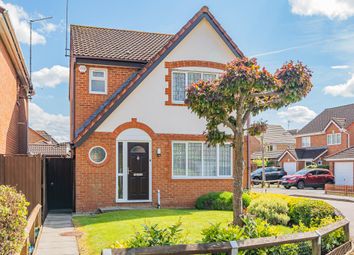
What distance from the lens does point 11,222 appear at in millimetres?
4957

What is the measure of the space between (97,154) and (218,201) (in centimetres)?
505

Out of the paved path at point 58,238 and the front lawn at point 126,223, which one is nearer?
the paved path at point 58,238

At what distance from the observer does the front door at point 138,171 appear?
611 inches

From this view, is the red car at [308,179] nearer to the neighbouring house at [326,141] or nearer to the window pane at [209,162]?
the neighbouring house at [326,141]

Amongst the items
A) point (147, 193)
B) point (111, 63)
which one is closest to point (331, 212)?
point (147, 193)

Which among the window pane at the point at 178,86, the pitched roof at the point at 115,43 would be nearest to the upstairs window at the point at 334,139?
the pitched roof at the point at 115,43

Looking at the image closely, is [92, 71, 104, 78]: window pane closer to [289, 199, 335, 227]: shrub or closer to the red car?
[289, 199, 335, 227]: shrub

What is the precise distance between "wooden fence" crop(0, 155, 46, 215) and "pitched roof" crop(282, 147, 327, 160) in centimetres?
3987

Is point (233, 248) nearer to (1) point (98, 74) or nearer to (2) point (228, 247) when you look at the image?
(2) point (228, 247)

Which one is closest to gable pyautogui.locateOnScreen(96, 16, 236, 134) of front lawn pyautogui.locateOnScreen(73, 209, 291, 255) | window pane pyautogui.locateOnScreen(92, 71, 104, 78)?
window pane pyautogui.locateOnScreen(92, 71, 104, 78)

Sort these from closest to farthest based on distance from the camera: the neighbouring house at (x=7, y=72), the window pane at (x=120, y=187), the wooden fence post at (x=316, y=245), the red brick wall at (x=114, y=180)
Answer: the wooden fence post at (x=316, y=245)
the neighbouring house at (x=7, y=72)
the red brick wall at (x=114, y=180)
the window pane at (x=120, y=187)

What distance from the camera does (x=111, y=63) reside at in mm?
16188

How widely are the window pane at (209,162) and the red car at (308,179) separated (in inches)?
841

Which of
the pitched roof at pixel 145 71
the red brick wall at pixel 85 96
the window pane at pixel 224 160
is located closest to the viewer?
the pitched roof at pixel 145 71
